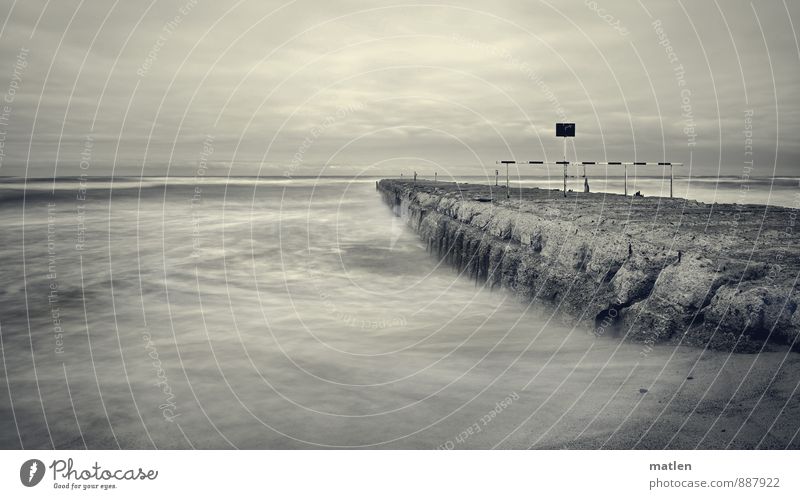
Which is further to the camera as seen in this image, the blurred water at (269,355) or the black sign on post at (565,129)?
the black sign on post at (565,129)

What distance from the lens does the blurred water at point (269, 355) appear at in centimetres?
633
